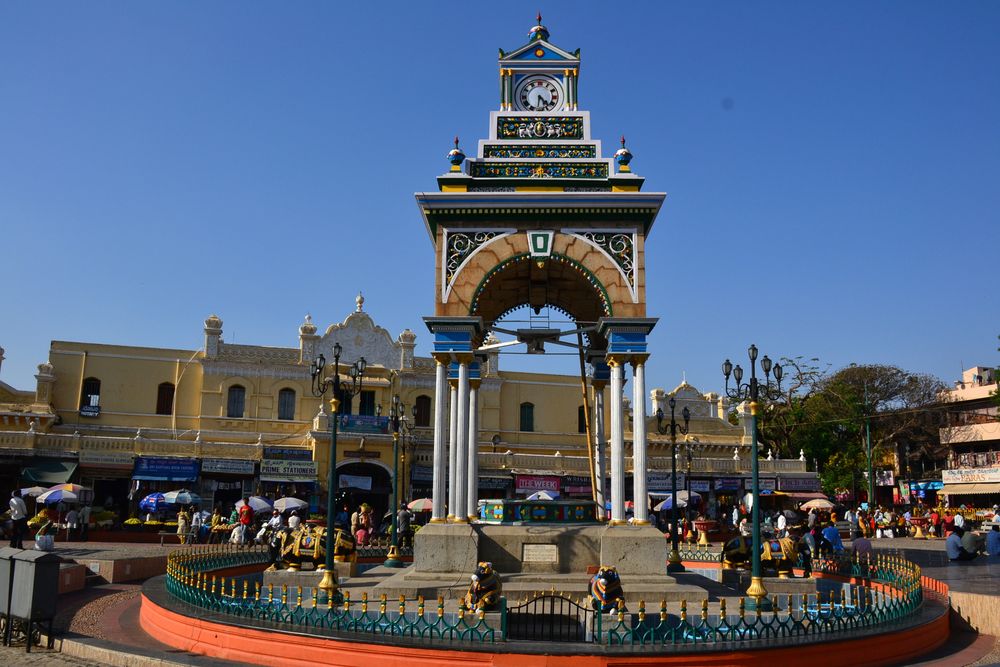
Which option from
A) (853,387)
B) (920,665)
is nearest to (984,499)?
(853,387)

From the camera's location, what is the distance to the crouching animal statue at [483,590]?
1095 centimetres

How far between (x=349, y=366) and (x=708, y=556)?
21.1m

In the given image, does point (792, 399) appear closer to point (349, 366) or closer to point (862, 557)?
point (349, 366)

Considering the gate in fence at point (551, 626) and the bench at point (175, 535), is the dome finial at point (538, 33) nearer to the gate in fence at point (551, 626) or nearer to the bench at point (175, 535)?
the gate in fence at point (551, 626)

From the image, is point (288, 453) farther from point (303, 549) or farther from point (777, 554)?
point (777, 554)

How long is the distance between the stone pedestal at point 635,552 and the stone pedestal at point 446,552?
2.15 m

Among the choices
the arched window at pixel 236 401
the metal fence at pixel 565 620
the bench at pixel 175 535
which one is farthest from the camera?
the arched window at pixel 236 401

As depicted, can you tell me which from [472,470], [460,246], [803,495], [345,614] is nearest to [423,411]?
[803,495]

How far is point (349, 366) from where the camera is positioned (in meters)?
37.2

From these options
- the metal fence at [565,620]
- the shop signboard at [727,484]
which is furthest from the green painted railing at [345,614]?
the shop signboard at [727,484]

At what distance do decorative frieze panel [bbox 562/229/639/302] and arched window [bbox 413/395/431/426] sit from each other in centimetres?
2523

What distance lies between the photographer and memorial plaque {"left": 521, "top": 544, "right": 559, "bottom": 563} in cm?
1410

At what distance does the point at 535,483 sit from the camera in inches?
1470

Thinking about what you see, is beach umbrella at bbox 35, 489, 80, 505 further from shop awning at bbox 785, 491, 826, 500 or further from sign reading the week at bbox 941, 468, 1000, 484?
sign reading the week at bbox 941, 468, 1000, 484
